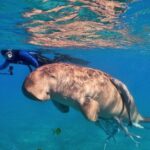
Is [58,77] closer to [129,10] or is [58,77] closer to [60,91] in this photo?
[60,91]

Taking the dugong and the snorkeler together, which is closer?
the dugong

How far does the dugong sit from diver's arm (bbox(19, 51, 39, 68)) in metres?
4.12

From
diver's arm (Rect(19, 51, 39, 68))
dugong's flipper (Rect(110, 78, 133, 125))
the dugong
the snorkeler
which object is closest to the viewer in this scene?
the dugong

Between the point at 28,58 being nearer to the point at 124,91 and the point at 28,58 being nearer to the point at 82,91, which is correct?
the point at 124,91

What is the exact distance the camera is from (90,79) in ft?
17.2

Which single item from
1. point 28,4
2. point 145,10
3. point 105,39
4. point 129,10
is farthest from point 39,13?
point 105,39

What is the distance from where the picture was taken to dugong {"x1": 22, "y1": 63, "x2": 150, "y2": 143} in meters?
4.54

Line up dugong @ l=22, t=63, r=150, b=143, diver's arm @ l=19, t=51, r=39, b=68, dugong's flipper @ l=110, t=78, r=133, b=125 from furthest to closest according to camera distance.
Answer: diver's arm @ l=19, t=51, r=39, b=68, dugong's flipper @ l=110, t=78, r=133, b=125, dugong @ l=22, t=63, r=150, b=143

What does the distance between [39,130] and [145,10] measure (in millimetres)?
15646

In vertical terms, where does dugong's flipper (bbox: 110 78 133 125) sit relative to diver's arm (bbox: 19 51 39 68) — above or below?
above

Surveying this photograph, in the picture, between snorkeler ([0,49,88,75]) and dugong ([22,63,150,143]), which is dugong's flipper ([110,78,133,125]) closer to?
dugong ([22,63,150,143])

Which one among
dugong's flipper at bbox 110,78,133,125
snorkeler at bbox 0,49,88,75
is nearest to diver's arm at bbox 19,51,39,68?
snorkeler at bbox 0,49,88,75

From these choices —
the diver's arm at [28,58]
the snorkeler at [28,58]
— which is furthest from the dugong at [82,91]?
the diver's arm at [28,58]

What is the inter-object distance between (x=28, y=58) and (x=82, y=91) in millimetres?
5611
